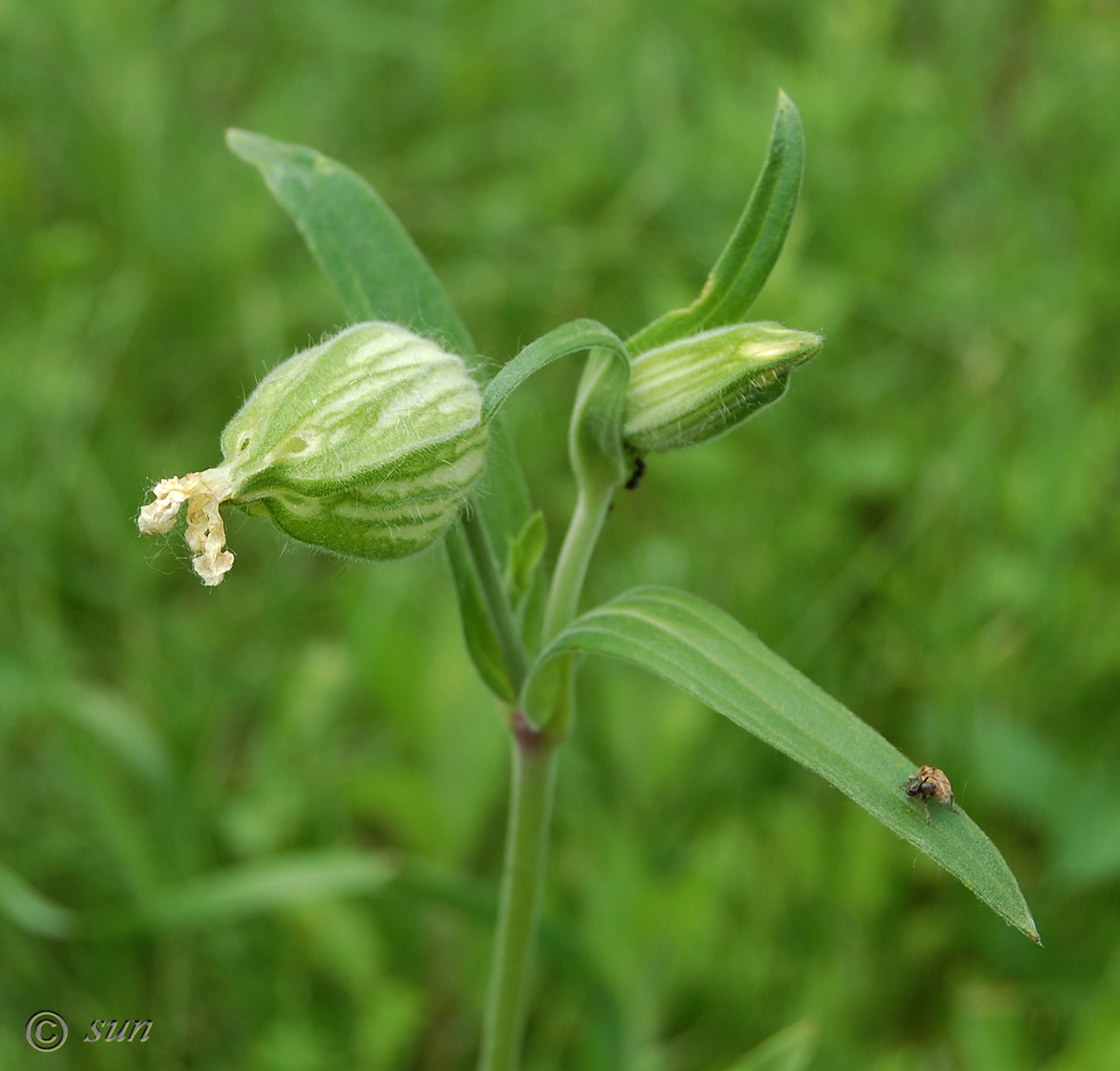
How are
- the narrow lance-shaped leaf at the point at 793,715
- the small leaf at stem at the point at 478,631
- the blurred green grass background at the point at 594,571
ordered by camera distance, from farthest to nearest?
the blurred green grass background at the point at 594,571 < the small leaf at stem at the point at 478,631 < the narrow lance-shaped leaf at the point at 793,715

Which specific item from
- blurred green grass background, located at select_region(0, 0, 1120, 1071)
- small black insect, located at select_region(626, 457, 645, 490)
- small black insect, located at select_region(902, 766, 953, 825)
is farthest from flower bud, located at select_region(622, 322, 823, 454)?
blurred green grass background, located at select_region(0, 0, 1120, 1071)

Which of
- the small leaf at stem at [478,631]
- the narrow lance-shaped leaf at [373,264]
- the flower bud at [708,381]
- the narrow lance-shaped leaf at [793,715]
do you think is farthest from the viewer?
the narrow lance-shaped leaf at [373,264]

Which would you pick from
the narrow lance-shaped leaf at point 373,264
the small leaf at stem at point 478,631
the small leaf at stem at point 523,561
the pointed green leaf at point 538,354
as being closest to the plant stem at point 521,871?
the small leaf at stem at point 478,631

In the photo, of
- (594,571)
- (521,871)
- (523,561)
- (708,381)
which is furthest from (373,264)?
(594,571)

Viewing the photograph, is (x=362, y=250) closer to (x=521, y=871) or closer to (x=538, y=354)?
(x=538, y=354)

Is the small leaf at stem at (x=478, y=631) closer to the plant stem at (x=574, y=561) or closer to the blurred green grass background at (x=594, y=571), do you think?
the plant stem at (x=574, y=561)

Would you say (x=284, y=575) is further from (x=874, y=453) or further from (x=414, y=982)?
(x=874, y=453)

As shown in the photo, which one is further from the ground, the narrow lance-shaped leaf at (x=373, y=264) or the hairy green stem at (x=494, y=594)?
the narrow lance-shaped leaf at (x=373, y=264)
